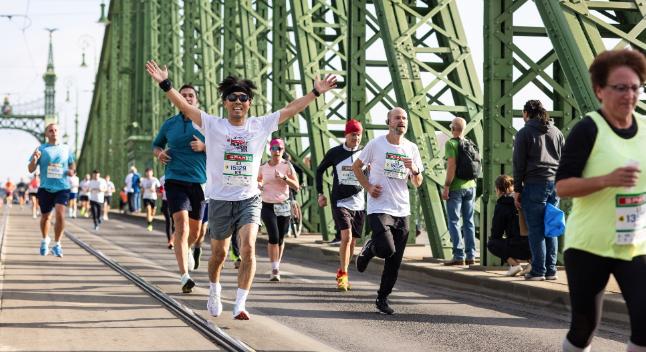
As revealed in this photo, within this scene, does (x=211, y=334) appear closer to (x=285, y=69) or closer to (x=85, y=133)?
(x=285, y=69)

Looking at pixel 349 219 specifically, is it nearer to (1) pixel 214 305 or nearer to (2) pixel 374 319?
(2) pixel 374 319

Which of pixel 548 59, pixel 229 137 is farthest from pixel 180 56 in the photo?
pixel 229 137

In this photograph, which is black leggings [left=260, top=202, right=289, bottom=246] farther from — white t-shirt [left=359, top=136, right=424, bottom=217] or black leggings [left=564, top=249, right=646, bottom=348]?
black leggings [left=564, top=249, right=646, bottom=348]

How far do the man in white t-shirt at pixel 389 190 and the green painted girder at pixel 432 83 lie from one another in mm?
4120

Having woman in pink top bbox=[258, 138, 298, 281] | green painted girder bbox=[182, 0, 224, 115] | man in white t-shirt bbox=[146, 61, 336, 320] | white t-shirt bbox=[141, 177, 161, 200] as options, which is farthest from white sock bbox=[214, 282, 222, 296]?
green painted girder bbox=[182, 0, 224, 115]

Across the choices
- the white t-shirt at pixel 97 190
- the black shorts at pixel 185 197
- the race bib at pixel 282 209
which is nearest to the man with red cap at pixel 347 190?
the race bib at pixel 282 209

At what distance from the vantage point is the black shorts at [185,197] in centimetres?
1034

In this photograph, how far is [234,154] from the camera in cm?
816

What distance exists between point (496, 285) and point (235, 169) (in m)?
3.37

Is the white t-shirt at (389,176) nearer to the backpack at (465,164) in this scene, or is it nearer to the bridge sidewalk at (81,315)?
the bridge sidewalk at (81,315)

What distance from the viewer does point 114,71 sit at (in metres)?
70.5

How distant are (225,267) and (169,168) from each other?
3.69m

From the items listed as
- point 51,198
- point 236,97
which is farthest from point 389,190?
point 51,198

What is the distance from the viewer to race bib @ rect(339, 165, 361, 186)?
1130cm
